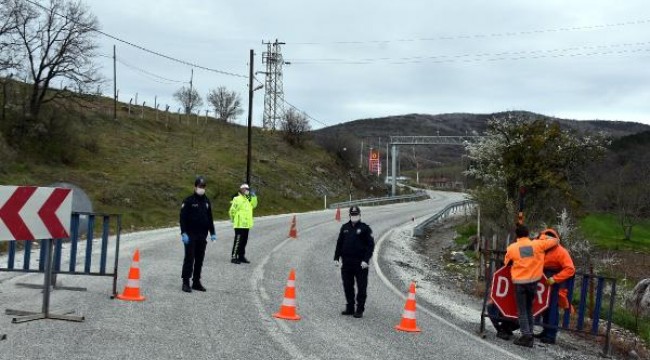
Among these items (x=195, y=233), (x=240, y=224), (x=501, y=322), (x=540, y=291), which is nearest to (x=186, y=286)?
(x=195, y=233)

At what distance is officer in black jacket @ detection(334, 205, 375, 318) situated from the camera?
32.7 ft

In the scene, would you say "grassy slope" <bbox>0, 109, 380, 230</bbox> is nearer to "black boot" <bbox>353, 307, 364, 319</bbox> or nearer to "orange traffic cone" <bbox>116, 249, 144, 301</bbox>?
"orange traffic cone" <bbox>116, 249, 144, 301</bbox>

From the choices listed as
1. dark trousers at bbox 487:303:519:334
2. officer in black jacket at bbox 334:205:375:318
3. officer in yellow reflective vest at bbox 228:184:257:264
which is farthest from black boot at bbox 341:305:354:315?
officer in yellow reflective vest at bbox 228:184:257:264

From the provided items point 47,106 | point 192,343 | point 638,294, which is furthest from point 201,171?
point 192,343

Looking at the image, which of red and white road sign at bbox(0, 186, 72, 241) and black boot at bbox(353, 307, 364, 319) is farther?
black boot at bbox(353, 307, 364, 319)

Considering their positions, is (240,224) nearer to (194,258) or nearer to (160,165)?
(194,258)

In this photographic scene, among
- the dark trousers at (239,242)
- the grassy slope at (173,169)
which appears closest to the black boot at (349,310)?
the dark trousers at (239,242)

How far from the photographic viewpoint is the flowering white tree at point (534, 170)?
23.8 meters

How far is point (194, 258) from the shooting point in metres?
11.0

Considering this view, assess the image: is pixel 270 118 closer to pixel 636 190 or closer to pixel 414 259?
pixel 636 190

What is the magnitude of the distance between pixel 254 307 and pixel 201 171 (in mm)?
39066

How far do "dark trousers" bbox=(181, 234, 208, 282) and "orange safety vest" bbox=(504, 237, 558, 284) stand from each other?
5.17 m

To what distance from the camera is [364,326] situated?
9156 millimetres

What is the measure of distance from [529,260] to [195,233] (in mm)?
5505
